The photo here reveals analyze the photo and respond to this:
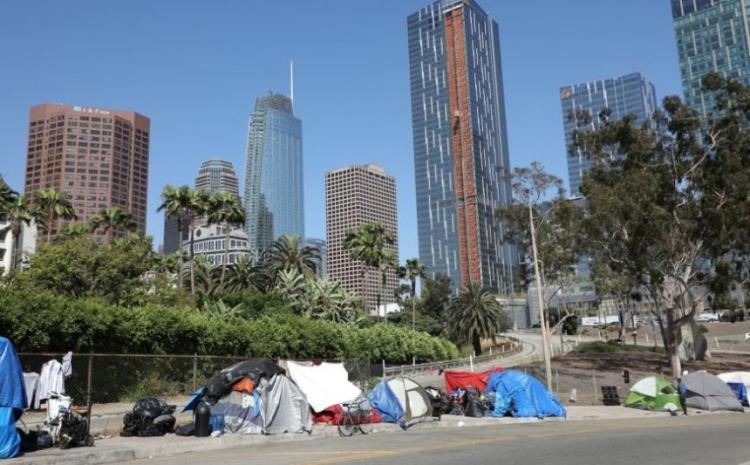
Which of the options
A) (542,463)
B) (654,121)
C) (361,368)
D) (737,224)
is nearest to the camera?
(542,463)

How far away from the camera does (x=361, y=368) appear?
30531mm

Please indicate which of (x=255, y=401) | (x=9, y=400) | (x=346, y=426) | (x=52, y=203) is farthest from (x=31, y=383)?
(x=52, y=203)

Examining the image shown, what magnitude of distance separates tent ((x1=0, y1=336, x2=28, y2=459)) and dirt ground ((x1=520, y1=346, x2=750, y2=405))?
1056 inches

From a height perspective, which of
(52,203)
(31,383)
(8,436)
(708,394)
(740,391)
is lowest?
(740,391)

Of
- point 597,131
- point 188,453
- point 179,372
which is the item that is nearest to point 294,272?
point 597,131

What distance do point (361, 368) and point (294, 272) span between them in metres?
37.3

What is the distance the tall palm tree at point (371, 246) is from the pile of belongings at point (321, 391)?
2044 inches

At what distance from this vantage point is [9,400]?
12930 mm

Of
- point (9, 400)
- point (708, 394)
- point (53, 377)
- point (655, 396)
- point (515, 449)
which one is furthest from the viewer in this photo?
point (708, 394)

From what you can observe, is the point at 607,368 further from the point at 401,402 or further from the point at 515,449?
the point at 515,449

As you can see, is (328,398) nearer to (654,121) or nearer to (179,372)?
(179,372)

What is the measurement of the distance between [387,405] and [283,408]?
4.16 meters

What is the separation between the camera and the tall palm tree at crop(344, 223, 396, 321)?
72125mm

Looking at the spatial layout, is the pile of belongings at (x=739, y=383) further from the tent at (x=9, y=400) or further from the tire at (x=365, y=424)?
the tent at (x=9, y=400)
